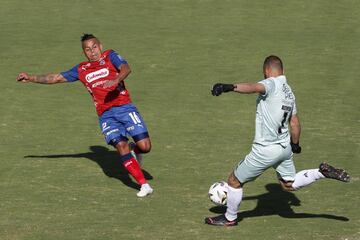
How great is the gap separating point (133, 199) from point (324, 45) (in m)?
10.2

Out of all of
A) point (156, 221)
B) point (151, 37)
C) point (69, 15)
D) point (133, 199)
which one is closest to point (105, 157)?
point (133, 199)

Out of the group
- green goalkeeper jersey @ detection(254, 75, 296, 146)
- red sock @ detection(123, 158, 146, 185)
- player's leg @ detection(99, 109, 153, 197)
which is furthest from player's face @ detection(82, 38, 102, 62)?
green goalkeeper jersey @ detection(254, 75, 296, 146)

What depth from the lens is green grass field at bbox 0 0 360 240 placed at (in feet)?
42.8

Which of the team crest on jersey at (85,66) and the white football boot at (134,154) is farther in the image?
the team crest on jersey at (85,66)

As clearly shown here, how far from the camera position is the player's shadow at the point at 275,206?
1318 cm

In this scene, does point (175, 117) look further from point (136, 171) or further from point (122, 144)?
point (136, 171)

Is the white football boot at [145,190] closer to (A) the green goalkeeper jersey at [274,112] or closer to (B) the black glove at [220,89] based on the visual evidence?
(A) the green goalkeeper jersey at [274,112]

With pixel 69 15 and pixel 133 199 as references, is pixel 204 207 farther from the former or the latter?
pixel 69 15

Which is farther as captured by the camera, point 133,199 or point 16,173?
point 16,173

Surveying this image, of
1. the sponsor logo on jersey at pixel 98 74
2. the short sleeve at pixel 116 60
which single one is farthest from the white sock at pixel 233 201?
the sponsor logo on jersey at pixel 98 74

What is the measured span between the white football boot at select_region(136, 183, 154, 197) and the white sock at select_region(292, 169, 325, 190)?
243 cm

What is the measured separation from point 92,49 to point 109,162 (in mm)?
2406

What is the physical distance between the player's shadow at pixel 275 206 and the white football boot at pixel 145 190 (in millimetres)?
1133

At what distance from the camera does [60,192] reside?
14.4 m
